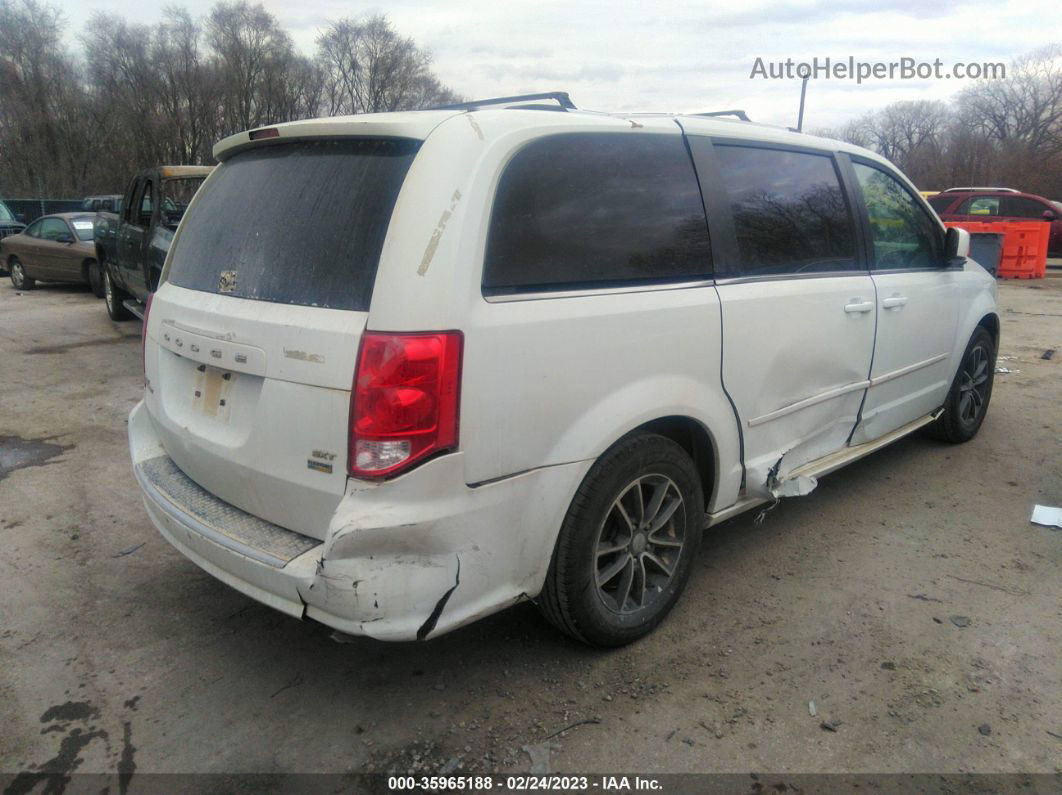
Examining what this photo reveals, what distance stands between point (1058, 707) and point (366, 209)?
2.73 m

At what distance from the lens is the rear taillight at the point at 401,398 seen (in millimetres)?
2178

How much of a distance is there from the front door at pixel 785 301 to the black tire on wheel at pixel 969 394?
60.0 inches

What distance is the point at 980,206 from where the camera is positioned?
17.7m

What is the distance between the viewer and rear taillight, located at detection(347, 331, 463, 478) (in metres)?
2.18

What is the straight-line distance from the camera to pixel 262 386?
2.43m

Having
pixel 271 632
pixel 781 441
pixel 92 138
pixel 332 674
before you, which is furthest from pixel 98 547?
pixel 92 138

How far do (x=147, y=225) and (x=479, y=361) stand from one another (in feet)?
25.3

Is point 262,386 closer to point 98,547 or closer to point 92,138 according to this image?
point 98,547

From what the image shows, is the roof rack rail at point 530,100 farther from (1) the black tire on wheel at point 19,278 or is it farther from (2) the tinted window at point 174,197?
(1) the black tire on wheel at point 19,278

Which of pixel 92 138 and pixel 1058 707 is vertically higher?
pixel 92 138

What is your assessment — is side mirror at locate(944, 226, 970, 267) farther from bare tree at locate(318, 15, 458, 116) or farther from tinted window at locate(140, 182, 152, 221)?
bare tree at locate(318, 15, 458, 116)

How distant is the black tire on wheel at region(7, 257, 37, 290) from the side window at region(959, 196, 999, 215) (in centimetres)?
1912

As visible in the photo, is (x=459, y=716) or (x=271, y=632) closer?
(x=459, y=716)

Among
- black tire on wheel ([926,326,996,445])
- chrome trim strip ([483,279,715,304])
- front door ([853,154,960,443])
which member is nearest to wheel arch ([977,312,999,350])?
black tire on wheel ([926,326,996,445])
